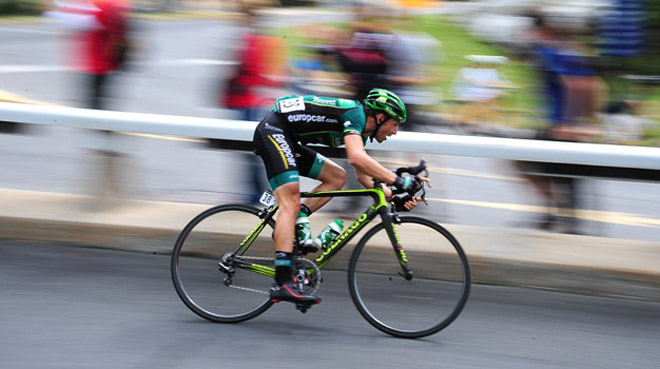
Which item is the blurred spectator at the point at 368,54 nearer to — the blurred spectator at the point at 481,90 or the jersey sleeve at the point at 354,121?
the jersey sleeve at the point at 354,121

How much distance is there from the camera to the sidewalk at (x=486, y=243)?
5.65m

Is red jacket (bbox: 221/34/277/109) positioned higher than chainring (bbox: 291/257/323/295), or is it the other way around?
red jacket (bbox: 221/34/277/109)

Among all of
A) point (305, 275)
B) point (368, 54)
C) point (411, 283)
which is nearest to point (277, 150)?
point (305, 275)

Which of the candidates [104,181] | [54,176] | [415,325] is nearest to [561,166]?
[415,325]

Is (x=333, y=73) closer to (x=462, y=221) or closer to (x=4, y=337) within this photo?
(x=462, y=221)

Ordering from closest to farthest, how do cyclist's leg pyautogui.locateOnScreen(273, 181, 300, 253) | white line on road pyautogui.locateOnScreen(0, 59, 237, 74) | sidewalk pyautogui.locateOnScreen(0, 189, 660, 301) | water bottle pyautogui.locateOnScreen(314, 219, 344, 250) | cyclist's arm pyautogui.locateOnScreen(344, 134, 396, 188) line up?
cyclist's arm pyautogui.locateOnScreen(344, 134, 396, 188)
cyclist's leg pyautogui.locateOnScreen(273, 181, 300, 253)
water bottle pyautogui.locateOnScreen(314, 219, 344, 250)
sidewalk pyautogui.locateOnScreen(0, 189, 660, 301)
white line on road pyautogui.locateOnScreen(0, 59, 237, 74)

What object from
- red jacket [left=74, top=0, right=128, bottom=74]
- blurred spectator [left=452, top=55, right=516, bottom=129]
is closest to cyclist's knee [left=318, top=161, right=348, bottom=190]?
red jacket [left=74, top=0, right=128, bottom=74]

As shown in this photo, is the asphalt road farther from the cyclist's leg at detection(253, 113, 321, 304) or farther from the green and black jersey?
the green and black jersey

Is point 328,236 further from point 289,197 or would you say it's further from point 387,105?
point 387,105

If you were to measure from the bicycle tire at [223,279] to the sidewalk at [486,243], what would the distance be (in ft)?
0.40

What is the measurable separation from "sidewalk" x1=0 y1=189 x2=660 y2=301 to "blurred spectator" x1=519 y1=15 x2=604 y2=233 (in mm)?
600

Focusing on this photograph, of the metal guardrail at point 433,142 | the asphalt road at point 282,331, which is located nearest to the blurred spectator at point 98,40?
the metal guardrail at point 433,142

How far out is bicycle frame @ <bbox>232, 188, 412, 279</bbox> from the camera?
5.01 m

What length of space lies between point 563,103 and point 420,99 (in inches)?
53.7
